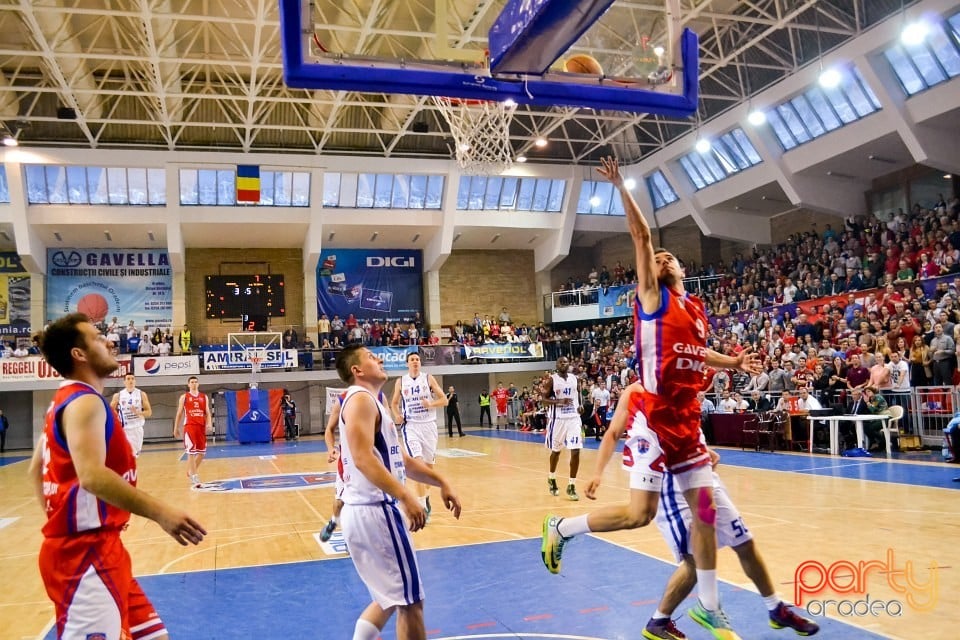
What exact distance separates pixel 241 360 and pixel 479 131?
16981 mm

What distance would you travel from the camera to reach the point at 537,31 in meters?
5.61

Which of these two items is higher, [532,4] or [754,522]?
[532,4]

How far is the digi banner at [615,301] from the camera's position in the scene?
30.5 meters

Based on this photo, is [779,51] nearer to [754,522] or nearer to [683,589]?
[754,522]

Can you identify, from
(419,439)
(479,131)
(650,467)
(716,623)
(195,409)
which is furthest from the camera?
(479,131)

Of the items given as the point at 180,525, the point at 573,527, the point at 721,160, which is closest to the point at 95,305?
the point at 721,160

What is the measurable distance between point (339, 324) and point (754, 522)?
2617 cm

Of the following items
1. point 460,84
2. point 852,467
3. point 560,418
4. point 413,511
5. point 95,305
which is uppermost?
point 95,305

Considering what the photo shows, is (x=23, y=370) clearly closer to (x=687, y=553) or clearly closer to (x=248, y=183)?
(x=248, y=183)

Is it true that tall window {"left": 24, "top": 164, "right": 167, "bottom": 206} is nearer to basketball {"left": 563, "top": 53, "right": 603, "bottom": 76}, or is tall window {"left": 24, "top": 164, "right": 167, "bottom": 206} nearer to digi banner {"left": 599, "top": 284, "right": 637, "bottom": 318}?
digi banner {"left": 599, "top": 284, "right": 637, "bottom": 318}

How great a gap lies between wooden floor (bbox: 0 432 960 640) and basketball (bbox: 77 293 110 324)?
1818 cm

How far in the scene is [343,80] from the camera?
19.2ft

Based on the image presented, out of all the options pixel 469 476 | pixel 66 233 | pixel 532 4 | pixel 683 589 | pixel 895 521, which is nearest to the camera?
pixel 683 589

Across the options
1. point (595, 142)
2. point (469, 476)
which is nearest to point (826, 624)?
point (469, 476)
